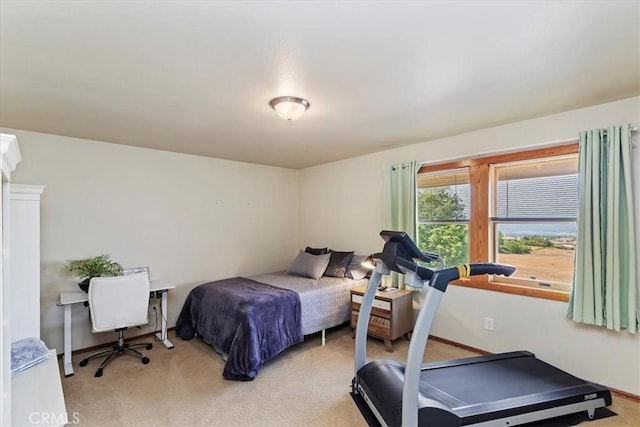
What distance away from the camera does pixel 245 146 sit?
384 cm

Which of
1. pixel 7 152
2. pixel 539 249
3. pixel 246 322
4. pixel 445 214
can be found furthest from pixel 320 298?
pixel 7 152

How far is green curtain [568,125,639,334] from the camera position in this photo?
94.4 inches

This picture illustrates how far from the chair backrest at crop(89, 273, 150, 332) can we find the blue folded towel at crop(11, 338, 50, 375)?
2.97ft

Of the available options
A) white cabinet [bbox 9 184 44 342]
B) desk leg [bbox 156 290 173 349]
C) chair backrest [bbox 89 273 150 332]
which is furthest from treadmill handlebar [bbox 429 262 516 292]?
desk leg [bbox 156 290 173 349]

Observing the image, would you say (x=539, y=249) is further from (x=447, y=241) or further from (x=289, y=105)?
(x=289, y=105)

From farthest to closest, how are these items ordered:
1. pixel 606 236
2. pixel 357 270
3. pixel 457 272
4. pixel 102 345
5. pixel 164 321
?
pixel 357 270 < pixel 164 321 < pixel 102 345 < pixel 606 236 < pixel 457 272

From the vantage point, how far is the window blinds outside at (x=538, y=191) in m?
2.81

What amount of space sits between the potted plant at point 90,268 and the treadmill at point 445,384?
265cm

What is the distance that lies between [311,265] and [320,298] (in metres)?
0.71

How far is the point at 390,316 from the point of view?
336 cm

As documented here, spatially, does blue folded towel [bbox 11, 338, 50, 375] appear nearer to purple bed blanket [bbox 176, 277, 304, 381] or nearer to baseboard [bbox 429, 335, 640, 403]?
purple bed blanket [bbox 176, 277, 304, 381]

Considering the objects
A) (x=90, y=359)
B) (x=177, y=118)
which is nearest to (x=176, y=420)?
(x=90, y=359)

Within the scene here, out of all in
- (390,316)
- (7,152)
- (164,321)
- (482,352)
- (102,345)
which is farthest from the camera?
(164,321)

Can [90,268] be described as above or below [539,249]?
below
